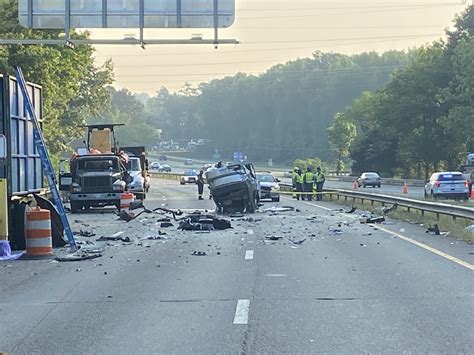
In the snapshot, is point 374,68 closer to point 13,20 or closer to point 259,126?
point 259,126

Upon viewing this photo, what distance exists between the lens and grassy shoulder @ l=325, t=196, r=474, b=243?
22.3m

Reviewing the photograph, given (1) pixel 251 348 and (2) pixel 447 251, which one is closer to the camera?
(1) pixel 251 348

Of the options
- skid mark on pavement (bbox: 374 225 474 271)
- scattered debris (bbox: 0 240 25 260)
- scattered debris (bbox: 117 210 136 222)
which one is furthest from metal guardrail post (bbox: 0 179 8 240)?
scattered debris (bbox: 117 210 136 222)

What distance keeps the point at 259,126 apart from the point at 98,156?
137776mm

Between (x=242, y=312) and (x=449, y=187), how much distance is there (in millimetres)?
37127

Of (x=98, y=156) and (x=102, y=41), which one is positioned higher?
(x=102, y=41)

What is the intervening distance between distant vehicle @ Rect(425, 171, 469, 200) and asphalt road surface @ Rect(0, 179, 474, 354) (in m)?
25.2

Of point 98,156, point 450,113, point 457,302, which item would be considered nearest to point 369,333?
point 457,302

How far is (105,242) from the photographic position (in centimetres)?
2228

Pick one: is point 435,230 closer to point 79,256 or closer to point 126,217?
point 79,256

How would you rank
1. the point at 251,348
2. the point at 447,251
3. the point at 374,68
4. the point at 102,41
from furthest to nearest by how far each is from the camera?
the point at 374,68, the point at 102,41, the point at 447,251, the point at 251,348

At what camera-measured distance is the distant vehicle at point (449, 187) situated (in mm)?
46594

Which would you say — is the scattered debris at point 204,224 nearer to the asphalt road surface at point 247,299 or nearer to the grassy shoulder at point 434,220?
the asphalt road surface at point 247,299

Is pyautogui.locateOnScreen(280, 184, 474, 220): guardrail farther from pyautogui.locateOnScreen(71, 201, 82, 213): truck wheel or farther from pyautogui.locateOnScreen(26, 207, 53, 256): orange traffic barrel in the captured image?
pyautogui.locateOnScreen(71, 201, 82, 213): truck wheel
